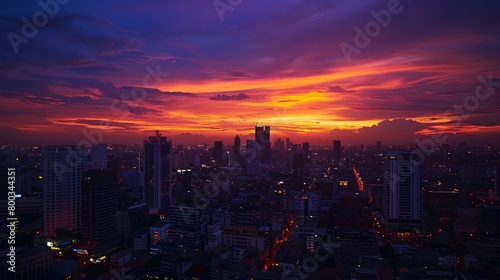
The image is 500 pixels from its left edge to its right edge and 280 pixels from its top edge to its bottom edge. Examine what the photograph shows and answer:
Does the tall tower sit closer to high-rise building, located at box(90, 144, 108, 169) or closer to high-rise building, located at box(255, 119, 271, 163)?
high-rise building, located at box(255, 119, 271, 163)

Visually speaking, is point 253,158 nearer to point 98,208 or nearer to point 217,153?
point 217,153

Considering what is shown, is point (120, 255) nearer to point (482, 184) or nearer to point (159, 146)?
point (159, 146)

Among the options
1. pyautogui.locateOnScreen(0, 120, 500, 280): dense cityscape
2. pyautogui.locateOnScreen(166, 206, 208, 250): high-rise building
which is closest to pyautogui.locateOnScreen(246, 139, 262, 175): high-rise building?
pyautogui.locateOnScreen(0, 120, 500, 280): dense cityscape

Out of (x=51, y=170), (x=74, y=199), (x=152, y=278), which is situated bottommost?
(x=152, y=278)

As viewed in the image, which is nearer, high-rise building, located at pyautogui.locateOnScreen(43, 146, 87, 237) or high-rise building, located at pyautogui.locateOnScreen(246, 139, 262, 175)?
high-rise building, located at pyautogui.locateOnScreen(43, 146, 87, 237)

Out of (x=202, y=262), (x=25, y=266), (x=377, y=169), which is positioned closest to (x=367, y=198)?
(x=377, y=169)
